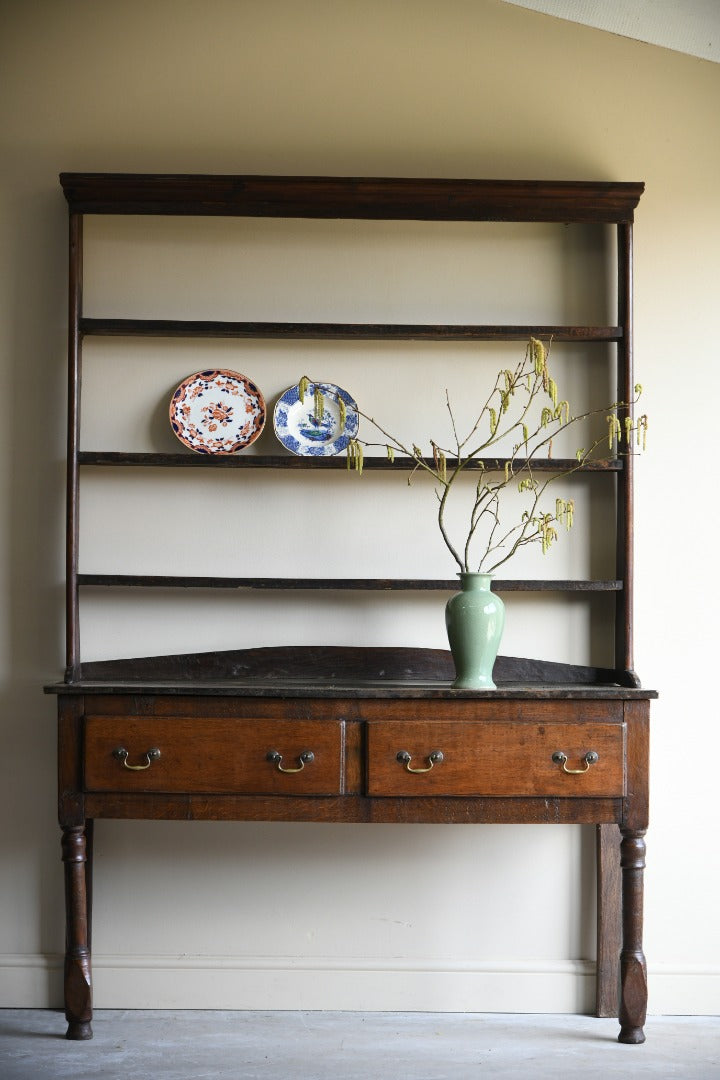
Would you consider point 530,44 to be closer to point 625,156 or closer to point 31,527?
point 625,156

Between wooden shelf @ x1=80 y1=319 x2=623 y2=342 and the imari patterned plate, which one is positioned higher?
wooden shelf @ x1=80 y1=319 x2=623 y2=342

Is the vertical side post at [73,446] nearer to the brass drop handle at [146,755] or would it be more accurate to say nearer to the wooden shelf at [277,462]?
the wooden shelf at [277,462]

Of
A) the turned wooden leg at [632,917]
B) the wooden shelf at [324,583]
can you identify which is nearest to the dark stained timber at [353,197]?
the wooden shelf at [324,583]

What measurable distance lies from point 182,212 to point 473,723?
62.3 inches

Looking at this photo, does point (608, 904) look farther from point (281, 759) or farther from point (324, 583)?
point (324, 583)

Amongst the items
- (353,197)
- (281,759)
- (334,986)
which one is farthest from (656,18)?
(334,986)

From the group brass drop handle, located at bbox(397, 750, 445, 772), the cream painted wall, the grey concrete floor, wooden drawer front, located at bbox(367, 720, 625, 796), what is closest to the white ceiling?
the cream painted wall

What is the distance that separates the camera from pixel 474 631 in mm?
2518

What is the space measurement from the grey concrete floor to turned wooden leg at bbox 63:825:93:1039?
0.39 feet

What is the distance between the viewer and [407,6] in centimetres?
295

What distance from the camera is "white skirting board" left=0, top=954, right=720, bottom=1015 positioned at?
2.77 meters

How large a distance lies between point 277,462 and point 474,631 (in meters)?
0.70

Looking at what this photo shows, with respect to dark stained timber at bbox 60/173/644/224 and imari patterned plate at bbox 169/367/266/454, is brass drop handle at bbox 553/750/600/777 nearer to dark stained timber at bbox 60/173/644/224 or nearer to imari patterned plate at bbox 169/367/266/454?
imari patterned plate at bbox 169/367/266/454

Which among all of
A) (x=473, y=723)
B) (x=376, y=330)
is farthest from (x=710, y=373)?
(x=473, y=723)
